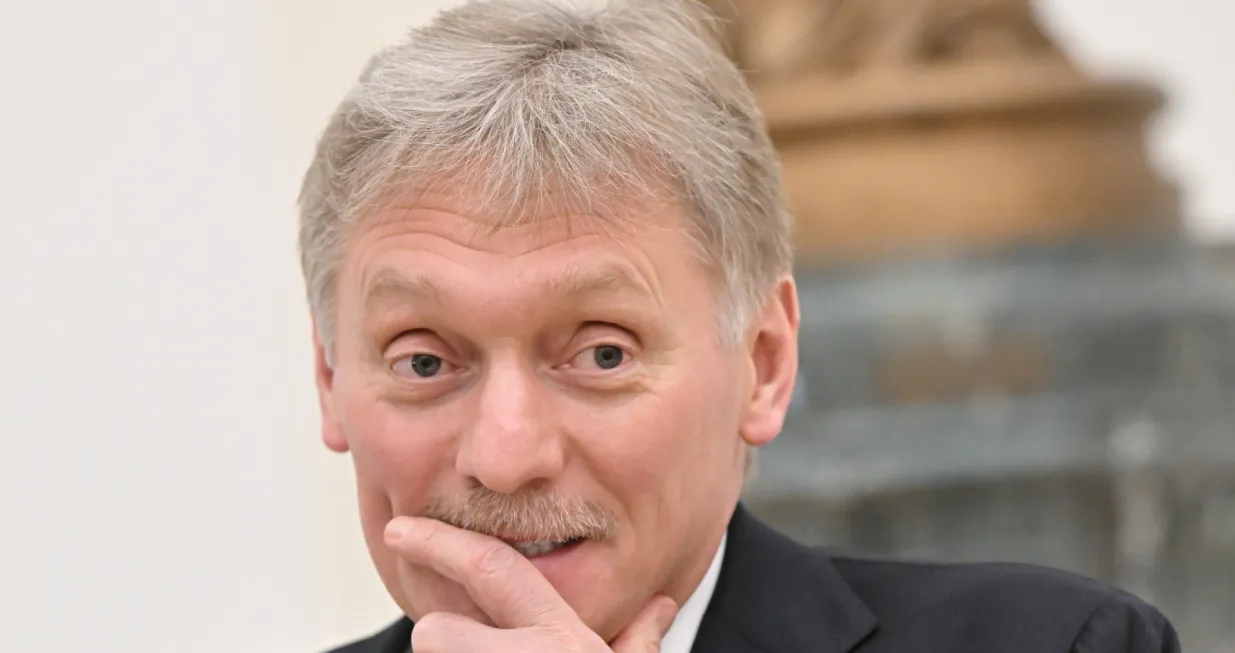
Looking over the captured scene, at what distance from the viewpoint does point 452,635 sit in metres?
2.39

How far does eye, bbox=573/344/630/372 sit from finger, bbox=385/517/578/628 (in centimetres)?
28

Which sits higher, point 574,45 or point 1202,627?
point 574,45

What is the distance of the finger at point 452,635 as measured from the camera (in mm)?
2361

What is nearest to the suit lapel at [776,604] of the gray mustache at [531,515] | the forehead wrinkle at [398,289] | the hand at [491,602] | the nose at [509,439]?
the hand at [491,602]

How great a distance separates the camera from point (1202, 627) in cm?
507

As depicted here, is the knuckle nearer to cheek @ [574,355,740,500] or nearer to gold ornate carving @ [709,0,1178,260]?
cheek @ [574,355,740,500]

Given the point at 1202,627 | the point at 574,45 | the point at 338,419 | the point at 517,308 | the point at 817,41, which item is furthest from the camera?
the point at 817,41

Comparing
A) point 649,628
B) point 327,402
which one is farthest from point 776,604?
point 327,402

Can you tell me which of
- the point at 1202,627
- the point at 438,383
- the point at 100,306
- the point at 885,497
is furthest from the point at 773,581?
the point at 100,306

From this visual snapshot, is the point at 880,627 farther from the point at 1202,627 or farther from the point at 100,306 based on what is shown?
the point at 100,306

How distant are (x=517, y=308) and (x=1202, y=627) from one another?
3451mm

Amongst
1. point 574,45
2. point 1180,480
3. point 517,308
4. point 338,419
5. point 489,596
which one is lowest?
point 1180,480

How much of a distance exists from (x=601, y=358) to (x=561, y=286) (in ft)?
0.44

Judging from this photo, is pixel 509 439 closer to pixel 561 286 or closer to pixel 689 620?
pixel 561 286
